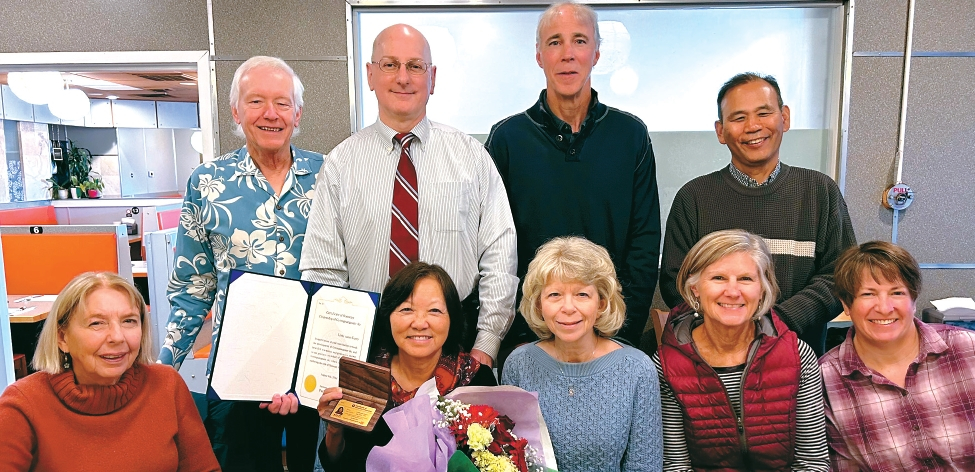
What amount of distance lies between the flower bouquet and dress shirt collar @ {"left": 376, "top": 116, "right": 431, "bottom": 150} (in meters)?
0.97

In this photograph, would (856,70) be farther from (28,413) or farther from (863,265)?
(28,413)

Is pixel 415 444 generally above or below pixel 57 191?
below

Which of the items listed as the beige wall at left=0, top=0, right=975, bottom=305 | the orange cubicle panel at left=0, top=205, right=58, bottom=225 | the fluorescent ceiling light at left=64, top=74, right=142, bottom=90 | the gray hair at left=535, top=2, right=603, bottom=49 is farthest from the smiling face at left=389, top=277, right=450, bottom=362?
the fluorescent ceiling light at left=64, top=74, right=142, bottom=90

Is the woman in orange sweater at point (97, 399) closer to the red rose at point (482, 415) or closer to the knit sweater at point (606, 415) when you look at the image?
the red rose at point (482, 415)

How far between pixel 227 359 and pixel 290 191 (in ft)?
2.04

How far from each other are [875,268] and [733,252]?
0.44m

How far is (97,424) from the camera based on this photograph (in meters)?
1.72

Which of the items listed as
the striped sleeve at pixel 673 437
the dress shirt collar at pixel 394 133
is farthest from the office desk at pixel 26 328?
the striped sleeve at pixel 673 437

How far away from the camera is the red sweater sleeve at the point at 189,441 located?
184 centimetres

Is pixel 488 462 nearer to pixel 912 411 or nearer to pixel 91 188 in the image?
pixel 912 411

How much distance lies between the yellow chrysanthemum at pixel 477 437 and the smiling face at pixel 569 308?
1.73 ft

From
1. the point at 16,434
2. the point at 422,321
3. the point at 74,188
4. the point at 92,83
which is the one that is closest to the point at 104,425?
the point at 16,434

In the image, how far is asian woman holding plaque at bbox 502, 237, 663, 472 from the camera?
70.8 inches

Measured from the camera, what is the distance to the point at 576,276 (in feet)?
5.99
